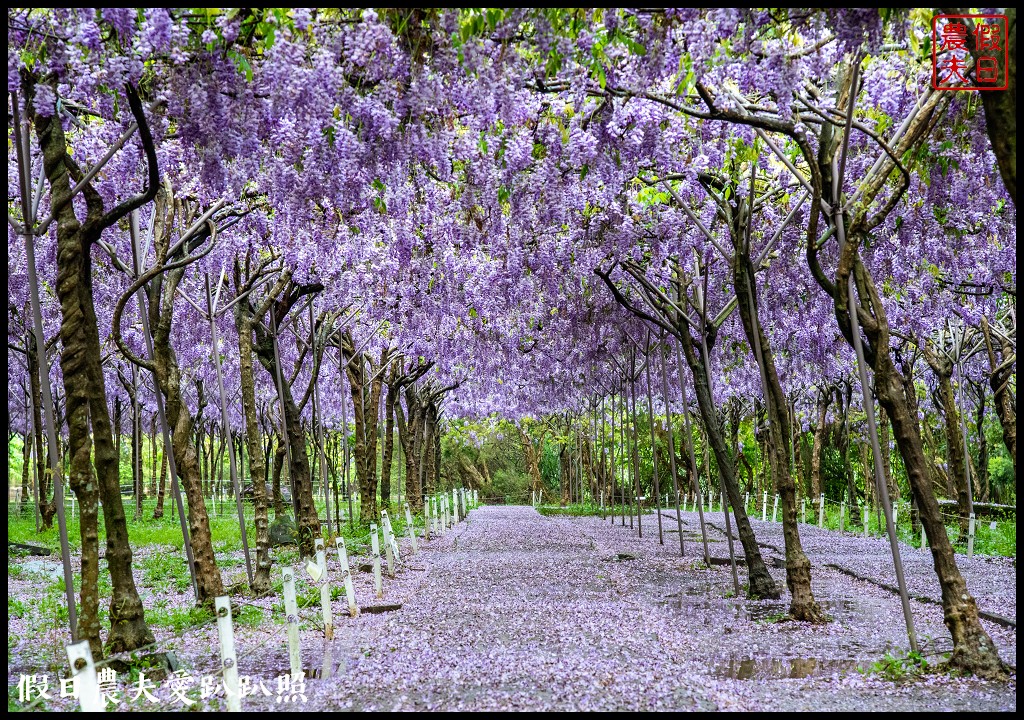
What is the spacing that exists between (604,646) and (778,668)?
1.24 metres

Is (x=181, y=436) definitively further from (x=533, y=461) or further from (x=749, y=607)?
(x=533, y=461)

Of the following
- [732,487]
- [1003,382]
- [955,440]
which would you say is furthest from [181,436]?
[955,440]

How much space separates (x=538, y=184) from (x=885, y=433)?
1132 centimetres

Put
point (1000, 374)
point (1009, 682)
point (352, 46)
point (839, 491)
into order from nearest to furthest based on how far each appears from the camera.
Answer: point (1009, 682)
point (352, 46)
point (1000, 374)
point (839, 491)

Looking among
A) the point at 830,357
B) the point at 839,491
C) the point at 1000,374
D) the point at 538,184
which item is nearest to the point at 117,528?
the point at 538,184

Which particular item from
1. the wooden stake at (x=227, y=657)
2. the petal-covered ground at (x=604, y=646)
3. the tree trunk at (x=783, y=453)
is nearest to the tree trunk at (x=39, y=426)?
the petal-covered ground at (x=604, y=646)

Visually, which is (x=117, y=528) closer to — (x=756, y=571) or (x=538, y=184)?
(x=538, y=184)

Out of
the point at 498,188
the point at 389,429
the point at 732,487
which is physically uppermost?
the point at 498,188

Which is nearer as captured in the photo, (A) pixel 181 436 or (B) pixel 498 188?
(A) pixel 181 436

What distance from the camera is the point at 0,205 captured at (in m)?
4.91

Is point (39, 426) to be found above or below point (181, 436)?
above

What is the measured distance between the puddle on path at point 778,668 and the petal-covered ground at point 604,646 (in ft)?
0.04

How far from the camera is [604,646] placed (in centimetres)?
614

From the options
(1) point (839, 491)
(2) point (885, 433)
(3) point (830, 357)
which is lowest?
(1) point (839, 491)
